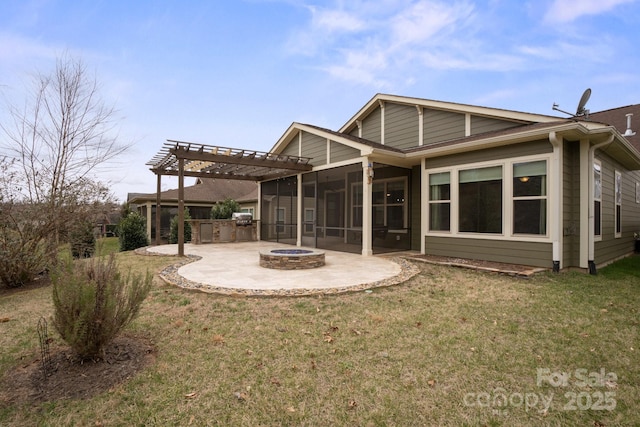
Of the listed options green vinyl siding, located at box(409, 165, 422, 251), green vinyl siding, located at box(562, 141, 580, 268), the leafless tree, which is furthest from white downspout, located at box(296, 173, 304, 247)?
green vinyl siding, located at box(562, 141, 580, 268)

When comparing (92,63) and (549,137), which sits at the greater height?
(92,63)

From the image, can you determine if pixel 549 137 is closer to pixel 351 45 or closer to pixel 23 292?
pixel 351 45

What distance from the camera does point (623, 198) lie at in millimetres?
8922

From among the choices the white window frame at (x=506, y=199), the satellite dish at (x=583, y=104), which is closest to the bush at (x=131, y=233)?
the white window frame at (x=506, y=199)

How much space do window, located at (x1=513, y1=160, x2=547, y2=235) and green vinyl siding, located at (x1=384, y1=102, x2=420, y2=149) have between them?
3425 mm

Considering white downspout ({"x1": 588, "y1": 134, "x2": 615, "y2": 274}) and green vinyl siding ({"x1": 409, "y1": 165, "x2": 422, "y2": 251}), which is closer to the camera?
white downspout ({"x1": 588, "y1": 134, "x2": 615, "y2": 274})

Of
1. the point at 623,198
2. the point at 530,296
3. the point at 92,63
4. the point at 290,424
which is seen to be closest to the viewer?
the point at 290,424

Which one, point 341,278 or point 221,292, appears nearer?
point 221,292

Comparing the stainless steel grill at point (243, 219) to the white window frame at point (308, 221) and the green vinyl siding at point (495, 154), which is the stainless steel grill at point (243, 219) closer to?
the white window frame at point (308, 221)

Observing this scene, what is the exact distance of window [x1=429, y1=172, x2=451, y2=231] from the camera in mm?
7875

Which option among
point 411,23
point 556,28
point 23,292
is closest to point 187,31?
point 411,23

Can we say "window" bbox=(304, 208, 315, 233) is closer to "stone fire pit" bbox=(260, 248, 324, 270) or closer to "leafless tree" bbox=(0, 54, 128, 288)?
"stone fire pit" bbox=(260, 248, 324, 270)

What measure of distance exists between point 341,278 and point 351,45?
9.84m

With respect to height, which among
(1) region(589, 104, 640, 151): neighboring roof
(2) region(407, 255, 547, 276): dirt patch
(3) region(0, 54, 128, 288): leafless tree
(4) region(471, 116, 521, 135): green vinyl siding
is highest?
(1) region(589, 104, 640, 151): neighboring roof
